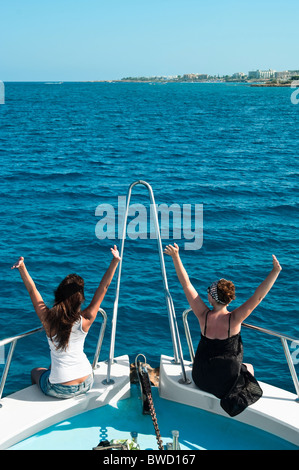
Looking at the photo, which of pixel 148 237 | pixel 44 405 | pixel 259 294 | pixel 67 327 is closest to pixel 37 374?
pixel 44 405

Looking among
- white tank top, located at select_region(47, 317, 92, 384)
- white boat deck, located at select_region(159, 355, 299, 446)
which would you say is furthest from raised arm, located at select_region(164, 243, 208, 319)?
white tank top, located at select_region(47, 317, 92, 384)

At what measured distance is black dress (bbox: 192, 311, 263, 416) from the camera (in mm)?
4434

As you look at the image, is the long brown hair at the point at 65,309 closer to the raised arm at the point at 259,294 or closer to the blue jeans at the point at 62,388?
the blue jeans at the point at 62,388

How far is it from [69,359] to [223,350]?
1288 millimetres

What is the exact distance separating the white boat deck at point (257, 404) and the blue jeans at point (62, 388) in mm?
759

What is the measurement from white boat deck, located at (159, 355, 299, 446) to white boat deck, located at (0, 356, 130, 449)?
15.2 inches

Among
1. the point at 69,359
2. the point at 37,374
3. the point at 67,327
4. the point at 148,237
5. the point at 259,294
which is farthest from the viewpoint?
the point at 148,237

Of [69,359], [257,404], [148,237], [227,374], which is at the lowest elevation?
[148,237]

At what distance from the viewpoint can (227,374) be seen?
444cm

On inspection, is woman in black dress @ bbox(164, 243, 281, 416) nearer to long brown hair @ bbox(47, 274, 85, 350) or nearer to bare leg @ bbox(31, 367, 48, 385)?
long brown hair @ bbox(47, 274, 85, 350)

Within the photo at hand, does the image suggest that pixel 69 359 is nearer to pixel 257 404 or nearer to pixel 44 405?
pixel 44 405

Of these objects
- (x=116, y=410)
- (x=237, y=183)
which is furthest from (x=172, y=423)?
(x=237, y=183)

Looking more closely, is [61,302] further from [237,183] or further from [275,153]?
[275,153]

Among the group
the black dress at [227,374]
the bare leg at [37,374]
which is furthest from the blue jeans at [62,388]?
the black dress at [227,374]
